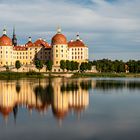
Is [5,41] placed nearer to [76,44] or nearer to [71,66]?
[76,44]

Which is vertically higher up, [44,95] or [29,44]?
[29,44]

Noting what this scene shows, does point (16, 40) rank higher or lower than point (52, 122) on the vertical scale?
higher

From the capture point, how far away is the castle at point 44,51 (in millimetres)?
71562

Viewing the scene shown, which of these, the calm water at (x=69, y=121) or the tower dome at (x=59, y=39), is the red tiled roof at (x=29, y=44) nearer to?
the tower dome at (x=59, y=39)

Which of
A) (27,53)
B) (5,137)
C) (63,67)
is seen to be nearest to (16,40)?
(27,53)

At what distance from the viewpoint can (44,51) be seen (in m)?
75.2

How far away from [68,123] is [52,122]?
0.60 m

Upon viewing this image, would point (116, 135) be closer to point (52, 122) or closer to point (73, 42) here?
point (52, 122)

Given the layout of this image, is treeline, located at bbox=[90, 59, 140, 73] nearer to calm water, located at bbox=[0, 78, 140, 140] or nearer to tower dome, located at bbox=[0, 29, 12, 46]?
tower dome, located at bbox=[0, 29, 12, 46]

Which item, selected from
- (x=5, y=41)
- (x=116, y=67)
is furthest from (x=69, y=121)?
(x=5, y=41)

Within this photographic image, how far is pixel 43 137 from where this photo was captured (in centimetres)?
991

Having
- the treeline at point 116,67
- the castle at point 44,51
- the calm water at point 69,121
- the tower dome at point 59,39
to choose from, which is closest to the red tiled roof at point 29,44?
the castle at point 44,51

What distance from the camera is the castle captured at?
7156 centimetres

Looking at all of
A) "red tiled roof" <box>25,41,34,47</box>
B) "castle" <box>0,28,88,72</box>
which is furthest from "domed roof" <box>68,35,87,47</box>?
"red tiled roof" <box>25,41,34,47</box>
